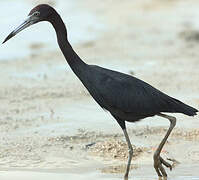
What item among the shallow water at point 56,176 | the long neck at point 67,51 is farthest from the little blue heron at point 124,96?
the shallow water at point 56,176

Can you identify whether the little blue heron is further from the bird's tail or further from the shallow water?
the shallow water

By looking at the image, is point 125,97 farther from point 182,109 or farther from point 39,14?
point 39,14

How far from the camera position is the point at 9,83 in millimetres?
11906

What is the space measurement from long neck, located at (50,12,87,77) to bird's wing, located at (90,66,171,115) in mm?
192

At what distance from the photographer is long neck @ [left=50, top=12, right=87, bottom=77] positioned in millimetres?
7730

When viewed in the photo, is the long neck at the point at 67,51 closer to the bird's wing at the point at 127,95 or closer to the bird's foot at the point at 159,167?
the bird's wing at the point at 127,95

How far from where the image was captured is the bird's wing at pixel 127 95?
24.9 ft

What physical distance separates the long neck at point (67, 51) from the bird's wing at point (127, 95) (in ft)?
0.63

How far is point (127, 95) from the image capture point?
7.65 meters

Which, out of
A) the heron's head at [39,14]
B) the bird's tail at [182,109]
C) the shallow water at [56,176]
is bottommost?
the shallow water at [56,176]

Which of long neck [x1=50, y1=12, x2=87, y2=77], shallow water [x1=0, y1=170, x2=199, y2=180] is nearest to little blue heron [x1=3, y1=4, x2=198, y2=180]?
long neck [x1=50, y1=12, x2=87, y2=77]

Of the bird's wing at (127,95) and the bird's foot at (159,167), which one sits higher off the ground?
the bird's wing at (127,95)

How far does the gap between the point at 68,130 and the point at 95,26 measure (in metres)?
7.86

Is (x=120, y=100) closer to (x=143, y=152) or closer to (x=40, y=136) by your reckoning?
(x=143, y=152)
